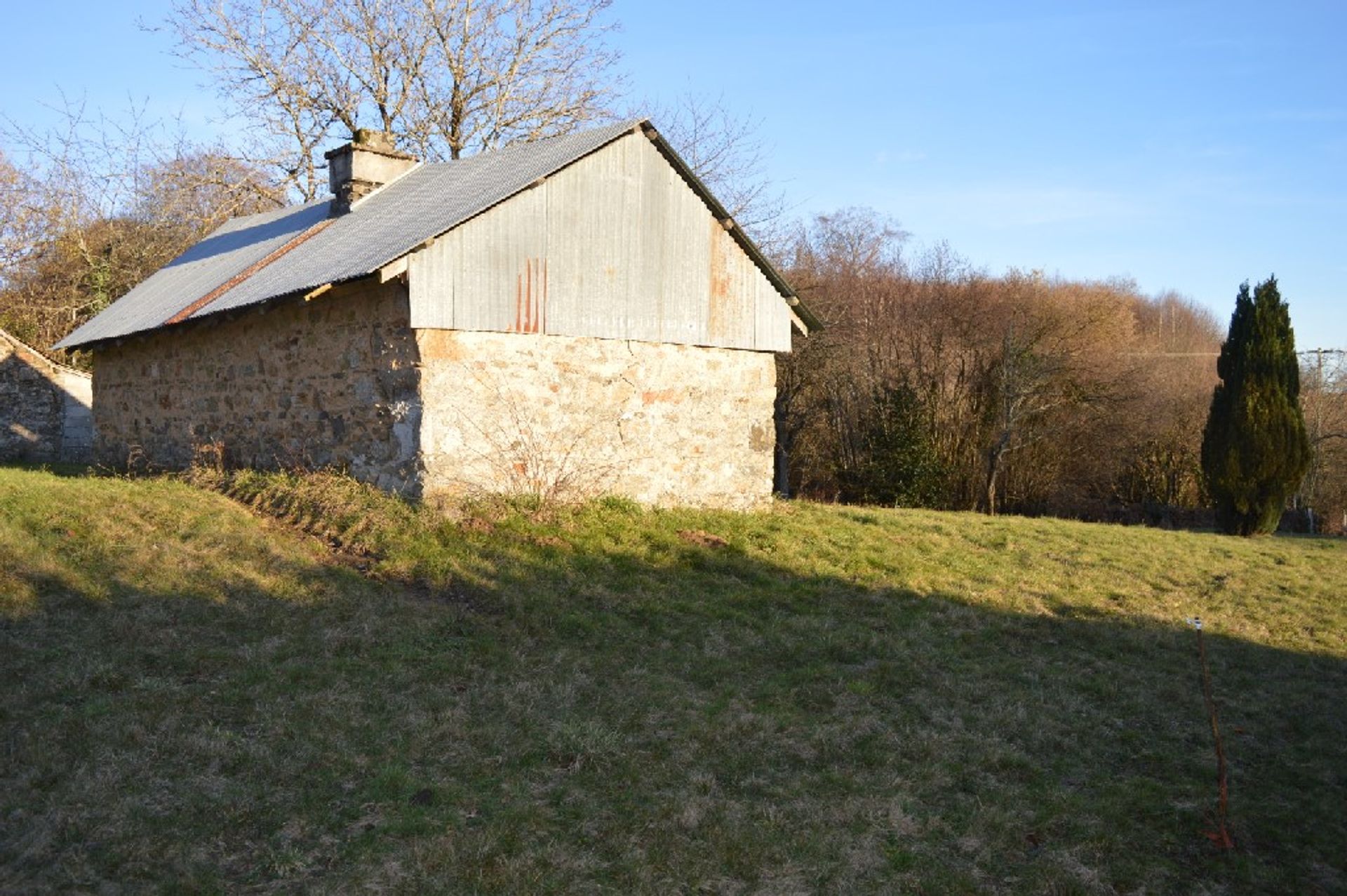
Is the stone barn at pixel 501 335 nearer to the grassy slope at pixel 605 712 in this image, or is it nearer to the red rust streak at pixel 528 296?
the red rust streak at pixel 528 296

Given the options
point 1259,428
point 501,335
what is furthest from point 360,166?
point 1259,428

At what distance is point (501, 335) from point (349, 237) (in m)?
2.75

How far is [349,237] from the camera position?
38.5 feet

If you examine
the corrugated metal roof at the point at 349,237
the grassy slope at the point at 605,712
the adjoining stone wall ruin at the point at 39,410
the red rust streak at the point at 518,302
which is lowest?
the grassy slope at the point at 605,712

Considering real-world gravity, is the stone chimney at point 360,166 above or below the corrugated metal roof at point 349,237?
above

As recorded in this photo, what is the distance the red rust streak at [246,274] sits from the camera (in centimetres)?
1235

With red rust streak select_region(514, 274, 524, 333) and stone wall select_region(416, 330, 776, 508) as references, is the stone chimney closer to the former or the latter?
red rust streak select_region(514, 274, 524, 333)

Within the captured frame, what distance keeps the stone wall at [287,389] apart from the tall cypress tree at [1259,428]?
1539 centimetres

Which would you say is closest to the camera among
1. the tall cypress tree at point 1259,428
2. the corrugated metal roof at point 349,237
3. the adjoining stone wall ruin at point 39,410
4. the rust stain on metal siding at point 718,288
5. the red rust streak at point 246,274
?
the corrugated metal roof at point 349,237

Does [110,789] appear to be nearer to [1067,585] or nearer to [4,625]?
[4,625]

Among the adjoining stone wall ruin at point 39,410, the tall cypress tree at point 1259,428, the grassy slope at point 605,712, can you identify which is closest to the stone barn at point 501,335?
the grassy slope at point 605,712

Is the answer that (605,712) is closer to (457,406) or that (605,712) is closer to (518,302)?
(457,406)

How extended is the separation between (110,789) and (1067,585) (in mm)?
9160

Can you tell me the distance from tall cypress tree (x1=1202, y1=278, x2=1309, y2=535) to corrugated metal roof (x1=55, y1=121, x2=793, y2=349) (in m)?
10.6
